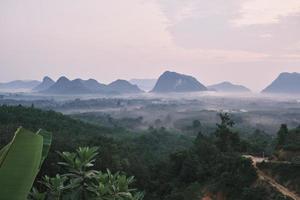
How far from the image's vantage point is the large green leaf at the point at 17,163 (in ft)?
11.0

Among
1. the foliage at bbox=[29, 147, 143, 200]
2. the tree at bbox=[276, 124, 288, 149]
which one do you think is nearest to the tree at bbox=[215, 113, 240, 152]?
the tree at bbox=[276, 124, 288, 149]

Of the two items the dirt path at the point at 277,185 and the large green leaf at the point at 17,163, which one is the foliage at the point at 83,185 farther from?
the dirt path at the point at 277,185

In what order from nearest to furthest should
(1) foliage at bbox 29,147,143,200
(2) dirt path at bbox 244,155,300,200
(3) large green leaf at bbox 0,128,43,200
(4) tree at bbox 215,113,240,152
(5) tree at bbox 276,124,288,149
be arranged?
(3) large green leaf at bbox 0,128,43,200
(1) foliage at bbox 29,147,143,200
(2) dirt path at bbox 244,155,300,200
(5) tree at bbox 276,124,288,149
(4) tree at bbox 215,113,240,152

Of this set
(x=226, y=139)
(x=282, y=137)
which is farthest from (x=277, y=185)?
(x=226, y=139)

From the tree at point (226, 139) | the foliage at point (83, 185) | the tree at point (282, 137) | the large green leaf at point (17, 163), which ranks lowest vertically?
the tree at point (226, 139)

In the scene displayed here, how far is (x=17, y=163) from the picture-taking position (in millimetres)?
3361

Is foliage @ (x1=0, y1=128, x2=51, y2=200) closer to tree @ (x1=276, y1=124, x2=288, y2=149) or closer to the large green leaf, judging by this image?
the large green leaf

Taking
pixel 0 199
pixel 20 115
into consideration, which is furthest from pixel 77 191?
pixel 20 115

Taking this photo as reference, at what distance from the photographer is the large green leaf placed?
3.35 m

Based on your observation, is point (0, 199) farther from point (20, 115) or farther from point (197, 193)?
point (20, 115)

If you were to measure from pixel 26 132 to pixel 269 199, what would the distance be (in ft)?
69.4

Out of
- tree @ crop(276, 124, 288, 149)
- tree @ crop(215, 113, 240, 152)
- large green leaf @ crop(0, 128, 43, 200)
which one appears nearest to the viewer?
large green leaf @ crop(0, 128, 43, 200)

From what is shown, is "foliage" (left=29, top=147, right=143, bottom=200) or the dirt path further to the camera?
the dirt path

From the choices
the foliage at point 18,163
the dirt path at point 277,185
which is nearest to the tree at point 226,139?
the dirt path at point 277,185
